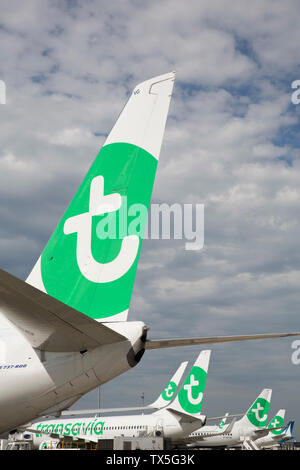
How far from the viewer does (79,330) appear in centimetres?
574

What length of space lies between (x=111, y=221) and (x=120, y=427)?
37785 mm

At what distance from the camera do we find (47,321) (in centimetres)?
563

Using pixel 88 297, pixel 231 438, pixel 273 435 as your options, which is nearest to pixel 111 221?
pixel 88 297

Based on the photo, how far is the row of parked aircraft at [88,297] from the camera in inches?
230

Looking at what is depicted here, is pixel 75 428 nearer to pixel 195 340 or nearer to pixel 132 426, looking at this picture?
pixel 132 426

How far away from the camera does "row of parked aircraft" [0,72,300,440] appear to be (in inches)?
230

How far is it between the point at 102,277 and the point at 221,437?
5021cm

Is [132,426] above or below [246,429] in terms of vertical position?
below

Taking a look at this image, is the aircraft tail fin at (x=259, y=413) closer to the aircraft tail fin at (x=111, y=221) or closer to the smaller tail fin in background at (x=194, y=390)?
the smaller tail fin in background at (x=194, y=390)
